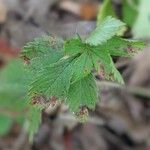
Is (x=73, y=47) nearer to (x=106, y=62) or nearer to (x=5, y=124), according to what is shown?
(x=106, y=62)

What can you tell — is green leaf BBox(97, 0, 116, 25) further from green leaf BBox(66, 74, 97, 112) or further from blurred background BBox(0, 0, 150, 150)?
green leaf BBox(66, 74, 97, 112)

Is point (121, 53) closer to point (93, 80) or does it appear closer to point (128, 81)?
point (93, 80)

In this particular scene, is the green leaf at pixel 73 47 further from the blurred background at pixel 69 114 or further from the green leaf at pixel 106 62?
the blurred background at pixel 69 114

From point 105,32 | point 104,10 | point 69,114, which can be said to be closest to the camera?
point 105,32

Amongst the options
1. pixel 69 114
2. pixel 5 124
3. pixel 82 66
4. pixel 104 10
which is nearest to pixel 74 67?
pixel 82 66

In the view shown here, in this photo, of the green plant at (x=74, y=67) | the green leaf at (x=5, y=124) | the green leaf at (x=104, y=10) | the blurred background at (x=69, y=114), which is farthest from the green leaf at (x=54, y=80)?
the green leaf at (x=5, y=124)

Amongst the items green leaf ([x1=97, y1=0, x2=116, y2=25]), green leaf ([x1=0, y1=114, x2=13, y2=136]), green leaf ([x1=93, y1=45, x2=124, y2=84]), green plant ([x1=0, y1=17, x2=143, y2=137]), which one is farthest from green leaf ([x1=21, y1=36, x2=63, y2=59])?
green leaf ([x1=0, y1=114, x2=13, y2=136])
